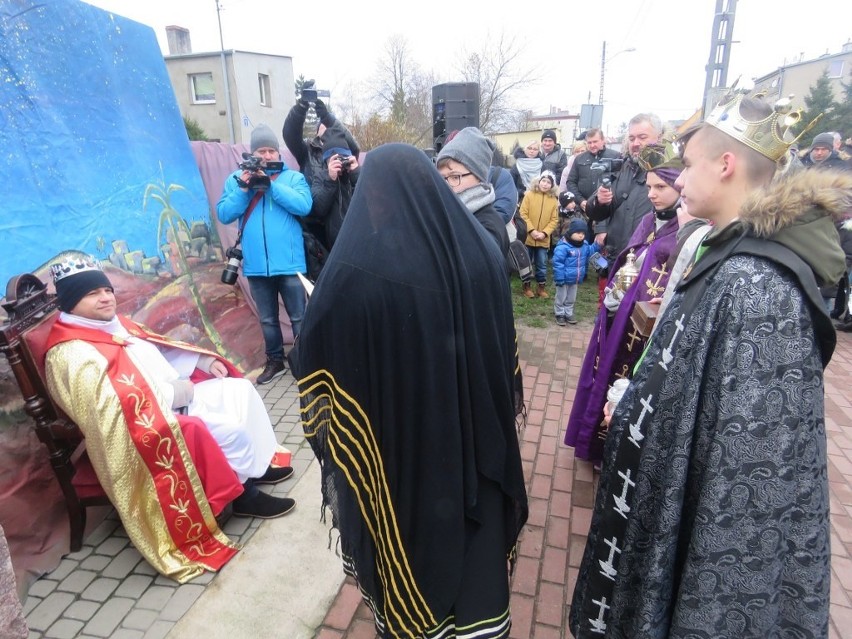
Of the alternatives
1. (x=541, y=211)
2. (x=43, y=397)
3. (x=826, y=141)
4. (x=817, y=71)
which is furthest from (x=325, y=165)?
(x=817, y=71)

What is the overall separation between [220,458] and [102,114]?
2735mm

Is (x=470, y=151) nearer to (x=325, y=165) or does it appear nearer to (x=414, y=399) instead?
(x=414, y=399)

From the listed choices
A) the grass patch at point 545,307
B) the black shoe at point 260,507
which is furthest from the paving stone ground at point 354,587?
the grass patch at point 545,307

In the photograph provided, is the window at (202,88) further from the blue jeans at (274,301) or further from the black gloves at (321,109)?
the blue jeans at (274,301)

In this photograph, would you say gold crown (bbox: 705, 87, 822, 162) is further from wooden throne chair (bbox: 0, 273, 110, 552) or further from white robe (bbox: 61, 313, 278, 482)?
wooden throne chair (bbox: 0, 273, 110, 552)

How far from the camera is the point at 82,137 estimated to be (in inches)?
132

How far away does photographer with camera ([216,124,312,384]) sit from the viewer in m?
3.97

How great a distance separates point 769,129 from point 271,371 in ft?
13.2

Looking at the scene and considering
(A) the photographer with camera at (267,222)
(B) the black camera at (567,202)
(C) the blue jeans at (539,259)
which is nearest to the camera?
(A) the photographer with camera at (267,222)

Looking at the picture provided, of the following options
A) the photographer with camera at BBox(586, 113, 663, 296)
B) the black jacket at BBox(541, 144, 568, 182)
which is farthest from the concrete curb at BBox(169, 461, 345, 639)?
the black jacket at BBox(541, 144, 568, 182)

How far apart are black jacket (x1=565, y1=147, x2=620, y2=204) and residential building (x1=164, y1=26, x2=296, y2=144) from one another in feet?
76.8

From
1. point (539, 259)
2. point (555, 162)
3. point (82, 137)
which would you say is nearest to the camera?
point (82, 137)

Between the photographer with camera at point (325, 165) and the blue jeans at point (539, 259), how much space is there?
9.65 feet

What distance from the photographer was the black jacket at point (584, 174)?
6.01 metres
